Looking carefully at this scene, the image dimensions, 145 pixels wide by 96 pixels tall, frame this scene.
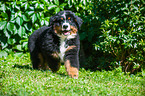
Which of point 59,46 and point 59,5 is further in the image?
point 59,5

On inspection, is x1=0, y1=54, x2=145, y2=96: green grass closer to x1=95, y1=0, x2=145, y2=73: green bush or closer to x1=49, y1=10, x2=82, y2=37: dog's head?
x1=49, y1=10, x2=82, y2=37: dog's head

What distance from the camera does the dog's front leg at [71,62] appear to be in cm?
473

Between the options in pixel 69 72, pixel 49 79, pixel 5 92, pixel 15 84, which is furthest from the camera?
pixel 69 72

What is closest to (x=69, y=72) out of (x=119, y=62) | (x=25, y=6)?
(x=119, y=62)

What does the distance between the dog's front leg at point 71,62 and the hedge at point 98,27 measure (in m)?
1.03

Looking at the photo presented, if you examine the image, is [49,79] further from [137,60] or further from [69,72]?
[137,60]

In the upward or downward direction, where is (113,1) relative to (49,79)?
upward

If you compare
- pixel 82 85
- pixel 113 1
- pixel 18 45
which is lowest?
pixel 82 85

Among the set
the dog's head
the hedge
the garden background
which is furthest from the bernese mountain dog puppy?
the hedge

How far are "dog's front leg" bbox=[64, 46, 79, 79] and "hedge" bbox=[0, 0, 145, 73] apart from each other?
1.03 meters

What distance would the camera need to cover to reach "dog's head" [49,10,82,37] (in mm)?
4702

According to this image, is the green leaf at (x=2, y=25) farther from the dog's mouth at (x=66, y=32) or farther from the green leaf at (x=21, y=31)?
the dog's mouth at (x=66, y=32)

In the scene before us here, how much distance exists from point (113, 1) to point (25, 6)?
2.64 meters

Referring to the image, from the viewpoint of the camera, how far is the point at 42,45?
4.96m
